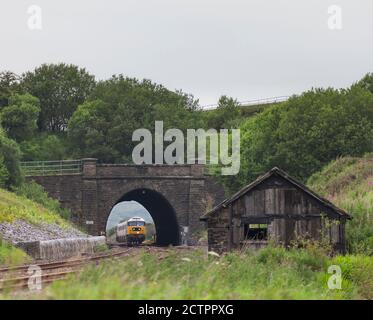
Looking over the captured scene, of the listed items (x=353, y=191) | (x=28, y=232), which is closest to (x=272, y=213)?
(x=353, y=191)

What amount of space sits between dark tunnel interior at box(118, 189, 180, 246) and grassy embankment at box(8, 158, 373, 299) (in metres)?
33.5

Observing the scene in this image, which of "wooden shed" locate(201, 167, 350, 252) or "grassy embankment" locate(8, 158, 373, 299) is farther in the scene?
"wooden shed" locate(201, 167, 350, 252)

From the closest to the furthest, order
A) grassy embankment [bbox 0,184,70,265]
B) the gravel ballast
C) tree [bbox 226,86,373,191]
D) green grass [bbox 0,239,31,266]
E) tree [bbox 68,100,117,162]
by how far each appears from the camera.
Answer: green grass [bbox 0,239,31,266] < the gravel ballast < grassy embankment [bbox 0,184,70,265] < tree [bbox 226,86,373,191] < tree [bbox 68,100,117,162]

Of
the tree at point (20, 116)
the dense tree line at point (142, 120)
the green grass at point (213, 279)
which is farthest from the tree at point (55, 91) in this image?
the green grass at point (213, 279)

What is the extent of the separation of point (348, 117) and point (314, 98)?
394 cm

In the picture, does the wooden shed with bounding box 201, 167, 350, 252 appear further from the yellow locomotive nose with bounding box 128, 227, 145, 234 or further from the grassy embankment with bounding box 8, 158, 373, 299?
the yellow locomotive nose with bounding box 128, 227, 145, 234

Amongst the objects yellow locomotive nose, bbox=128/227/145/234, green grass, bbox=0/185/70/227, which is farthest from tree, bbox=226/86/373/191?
green grass, bbox=0/185/70/227

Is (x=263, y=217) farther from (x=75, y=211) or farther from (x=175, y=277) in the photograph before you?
(x=75, y=211)

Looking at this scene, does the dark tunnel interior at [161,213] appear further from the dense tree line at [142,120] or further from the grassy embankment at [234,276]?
the grassy embankment at [234,276]

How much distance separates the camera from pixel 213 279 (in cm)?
1546

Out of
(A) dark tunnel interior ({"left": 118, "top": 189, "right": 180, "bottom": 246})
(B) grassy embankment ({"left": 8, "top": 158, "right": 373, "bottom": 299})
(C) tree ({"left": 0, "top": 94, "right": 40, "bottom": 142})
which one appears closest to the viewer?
(B) grassy embankment ({"left": 8, "top": 158, "right": 373, "bottom": 299})

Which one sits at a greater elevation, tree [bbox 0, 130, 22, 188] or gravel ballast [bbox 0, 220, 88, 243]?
tree [bbox 0, 130, 22, 188]

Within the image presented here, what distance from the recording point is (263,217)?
36438 millimetres

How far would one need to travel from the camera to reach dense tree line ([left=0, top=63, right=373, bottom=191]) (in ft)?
193
